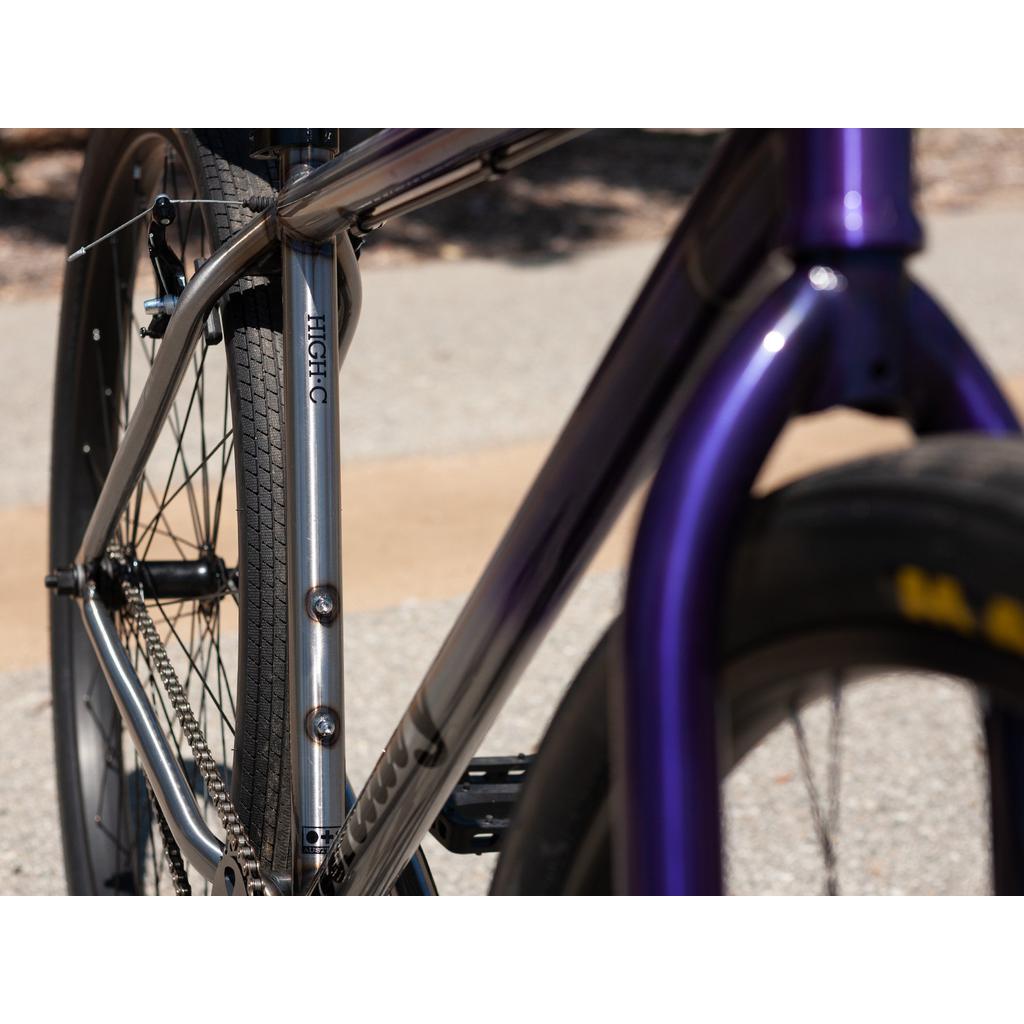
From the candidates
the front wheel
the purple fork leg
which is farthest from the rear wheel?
the purple fork leg

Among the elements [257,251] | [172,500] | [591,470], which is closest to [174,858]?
[172,500]

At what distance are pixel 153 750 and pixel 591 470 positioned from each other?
88 cm

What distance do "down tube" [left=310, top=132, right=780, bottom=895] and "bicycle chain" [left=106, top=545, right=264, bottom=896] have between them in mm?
347

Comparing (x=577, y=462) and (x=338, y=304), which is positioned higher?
(x=338, y=304)

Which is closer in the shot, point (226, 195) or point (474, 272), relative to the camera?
point (226, 195)

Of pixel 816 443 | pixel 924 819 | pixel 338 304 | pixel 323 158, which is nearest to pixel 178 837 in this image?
pixel 338 304

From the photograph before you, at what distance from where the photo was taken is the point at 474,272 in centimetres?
707

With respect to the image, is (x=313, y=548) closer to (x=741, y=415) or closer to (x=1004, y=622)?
(x=741, y=415)

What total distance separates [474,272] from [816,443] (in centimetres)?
298

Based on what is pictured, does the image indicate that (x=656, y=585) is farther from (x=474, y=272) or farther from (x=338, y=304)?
(x=474, y=272)

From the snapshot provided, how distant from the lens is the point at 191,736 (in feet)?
4.81

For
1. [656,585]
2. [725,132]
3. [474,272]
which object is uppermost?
[474,272]

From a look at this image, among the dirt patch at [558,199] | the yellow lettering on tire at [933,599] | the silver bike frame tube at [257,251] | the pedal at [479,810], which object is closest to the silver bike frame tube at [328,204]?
the silver bike frame tube at [257,251]

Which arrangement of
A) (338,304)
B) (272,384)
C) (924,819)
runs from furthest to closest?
(924,819) → (272,384) → (338,304)
